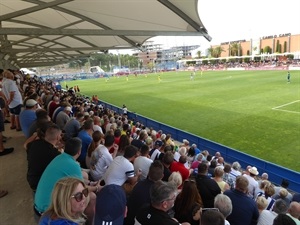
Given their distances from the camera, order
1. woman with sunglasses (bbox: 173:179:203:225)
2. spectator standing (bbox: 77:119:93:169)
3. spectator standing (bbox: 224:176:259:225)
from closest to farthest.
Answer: woman with sunglasses (bbox: 173:179:203:225) → spectator standing (bbox: 224:176:259:225) → spectator standing (bbox: 77:119:93:169)

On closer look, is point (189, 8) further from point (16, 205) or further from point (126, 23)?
point (16, 205)

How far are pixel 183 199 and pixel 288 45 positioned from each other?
104 m

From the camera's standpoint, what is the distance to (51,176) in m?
2.84

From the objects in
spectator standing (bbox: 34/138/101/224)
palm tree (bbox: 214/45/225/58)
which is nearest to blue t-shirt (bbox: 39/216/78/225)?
spectator standing (bbox: 34/138/101/224)

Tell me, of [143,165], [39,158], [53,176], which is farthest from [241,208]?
[39,158]

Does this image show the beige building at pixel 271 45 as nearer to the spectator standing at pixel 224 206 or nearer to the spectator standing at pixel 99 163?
the spectator standing at pixel 99 163

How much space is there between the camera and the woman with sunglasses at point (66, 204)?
202cm

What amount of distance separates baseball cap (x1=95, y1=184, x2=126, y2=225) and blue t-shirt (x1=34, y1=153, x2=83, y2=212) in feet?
1.74

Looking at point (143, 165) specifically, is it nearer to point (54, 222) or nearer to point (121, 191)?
point (121, 191)

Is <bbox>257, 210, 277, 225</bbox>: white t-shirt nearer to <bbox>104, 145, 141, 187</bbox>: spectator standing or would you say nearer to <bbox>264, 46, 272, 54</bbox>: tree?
<bbox>104, 145, 141, 187</bbox>: spectator standing

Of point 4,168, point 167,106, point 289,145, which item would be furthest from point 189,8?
point 167,106

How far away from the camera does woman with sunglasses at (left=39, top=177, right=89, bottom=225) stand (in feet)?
6.62

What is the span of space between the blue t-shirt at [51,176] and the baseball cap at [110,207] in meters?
0.53

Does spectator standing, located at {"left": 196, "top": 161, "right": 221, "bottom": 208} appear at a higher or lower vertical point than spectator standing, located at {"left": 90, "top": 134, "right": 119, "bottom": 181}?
lower
